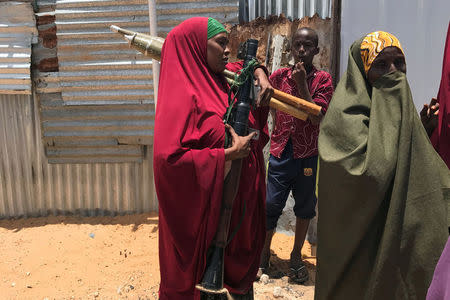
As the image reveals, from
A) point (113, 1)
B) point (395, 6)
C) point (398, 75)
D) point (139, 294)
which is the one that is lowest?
point (139, 294)

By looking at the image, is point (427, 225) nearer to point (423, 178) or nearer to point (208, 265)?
point (423, 178)

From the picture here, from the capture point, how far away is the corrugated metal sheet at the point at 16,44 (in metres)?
4.55

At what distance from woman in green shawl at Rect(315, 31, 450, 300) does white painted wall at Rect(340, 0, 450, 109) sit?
5.15 feet

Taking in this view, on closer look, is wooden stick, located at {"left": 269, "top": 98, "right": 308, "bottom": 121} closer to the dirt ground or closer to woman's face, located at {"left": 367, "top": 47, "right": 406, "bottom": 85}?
woman's face, located at {"left": 367, "top": 47, "right": 406, "bottom": 85}

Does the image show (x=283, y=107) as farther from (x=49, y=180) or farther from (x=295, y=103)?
(x=49, y=180)

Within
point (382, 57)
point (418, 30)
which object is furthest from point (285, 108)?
point (418, 30)

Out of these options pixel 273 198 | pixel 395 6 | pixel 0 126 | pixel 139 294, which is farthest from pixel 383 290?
pixel 0 126

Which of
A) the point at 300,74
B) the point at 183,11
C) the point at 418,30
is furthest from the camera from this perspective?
the point at 183,11

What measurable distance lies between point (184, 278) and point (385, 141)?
1.26 meters

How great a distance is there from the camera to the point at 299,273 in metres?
3.51

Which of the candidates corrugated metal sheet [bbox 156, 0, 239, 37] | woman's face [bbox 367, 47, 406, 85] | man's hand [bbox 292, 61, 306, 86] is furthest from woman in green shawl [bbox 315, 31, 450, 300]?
corrugated metal sheet [bbox 156, 0, 239, 37]

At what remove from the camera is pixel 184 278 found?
208 centimetres

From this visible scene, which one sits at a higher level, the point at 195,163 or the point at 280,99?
the point at 280,99

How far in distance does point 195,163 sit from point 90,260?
2.72 metres
